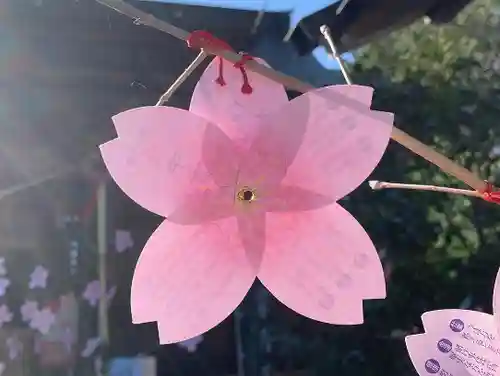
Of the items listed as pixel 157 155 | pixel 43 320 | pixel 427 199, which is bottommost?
pixel 43 320

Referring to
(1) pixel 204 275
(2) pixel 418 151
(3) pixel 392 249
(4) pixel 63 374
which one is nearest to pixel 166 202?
(1) pixel 204 275

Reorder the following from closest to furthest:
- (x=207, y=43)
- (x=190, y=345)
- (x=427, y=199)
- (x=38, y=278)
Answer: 1. (x=207, y=43)
2. (x=427, y=199)
3. (x=38, y=278)
4. (x=190, y=345)

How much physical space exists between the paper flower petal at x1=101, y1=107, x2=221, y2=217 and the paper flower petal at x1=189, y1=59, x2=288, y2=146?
0.01m

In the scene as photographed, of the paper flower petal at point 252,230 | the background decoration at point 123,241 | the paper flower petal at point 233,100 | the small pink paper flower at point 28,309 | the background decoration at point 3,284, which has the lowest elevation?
the small pink paper flower at point 28,309

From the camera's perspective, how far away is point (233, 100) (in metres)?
0.41

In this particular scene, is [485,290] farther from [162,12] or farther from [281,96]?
[281,96]

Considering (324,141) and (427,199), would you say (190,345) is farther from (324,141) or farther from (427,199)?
(324,141)

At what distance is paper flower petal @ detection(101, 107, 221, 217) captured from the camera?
0.40m

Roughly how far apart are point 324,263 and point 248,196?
0.07 metres

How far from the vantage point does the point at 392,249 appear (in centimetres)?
161

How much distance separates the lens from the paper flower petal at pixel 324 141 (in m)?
0.41

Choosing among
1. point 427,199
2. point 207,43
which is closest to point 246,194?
point 207,43

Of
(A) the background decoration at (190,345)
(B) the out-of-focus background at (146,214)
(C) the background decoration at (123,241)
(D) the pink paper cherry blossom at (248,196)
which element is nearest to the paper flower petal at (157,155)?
(D) the pink paper cherry blossom at (248,196)

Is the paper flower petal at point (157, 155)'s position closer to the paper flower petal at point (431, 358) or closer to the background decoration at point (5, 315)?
the paper flower petal at point (431, 358)
